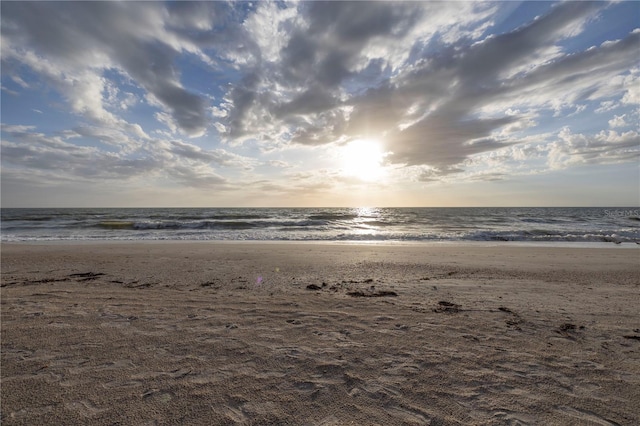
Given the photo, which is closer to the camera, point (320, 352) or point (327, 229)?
point (320, 352)

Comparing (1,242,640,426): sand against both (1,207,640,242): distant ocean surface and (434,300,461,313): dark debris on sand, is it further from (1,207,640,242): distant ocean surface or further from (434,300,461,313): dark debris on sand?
(1,207,640,242): distant ocean surface

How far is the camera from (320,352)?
3.51 metres

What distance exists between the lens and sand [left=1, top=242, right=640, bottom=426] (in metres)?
2.52

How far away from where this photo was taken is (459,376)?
9.81ft

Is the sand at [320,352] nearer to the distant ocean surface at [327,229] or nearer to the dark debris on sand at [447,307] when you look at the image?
the dark debris on sand at [447,307]

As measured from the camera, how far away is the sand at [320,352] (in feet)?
8.27

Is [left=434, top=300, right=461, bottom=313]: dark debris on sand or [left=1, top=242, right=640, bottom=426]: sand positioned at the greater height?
[left=1, top=242, right=640, bottom=426]: sand

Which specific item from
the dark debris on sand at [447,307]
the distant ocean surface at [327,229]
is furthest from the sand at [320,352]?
the distant ocean surface at [327,229]

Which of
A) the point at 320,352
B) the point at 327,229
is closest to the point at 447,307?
the point at 320,352

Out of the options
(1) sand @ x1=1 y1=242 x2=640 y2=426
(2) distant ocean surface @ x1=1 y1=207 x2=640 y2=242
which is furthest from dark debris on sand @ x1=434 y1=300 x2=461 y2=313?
(2) distant ocean surface @ x1=1 y1=207 x2=640 y2=242

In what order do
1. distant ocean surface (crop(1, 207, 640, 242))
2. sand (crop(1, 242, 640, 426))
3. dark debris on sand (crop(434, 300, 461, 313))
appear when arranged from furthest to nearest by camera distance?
1. distant ocean surface (crop(1, 207, 640, 242))
2. dark debris on sand (crop(434, 300, 461, 313))
3. sand (crop(1, 242, 640, 426))

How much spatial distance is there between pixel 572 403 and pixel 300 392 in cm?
253

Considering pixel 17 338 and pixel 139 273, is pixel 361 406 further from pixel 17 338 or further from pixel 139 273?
pixel 139 273

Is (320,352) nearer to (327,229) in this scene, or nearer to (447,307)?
(447,307)
